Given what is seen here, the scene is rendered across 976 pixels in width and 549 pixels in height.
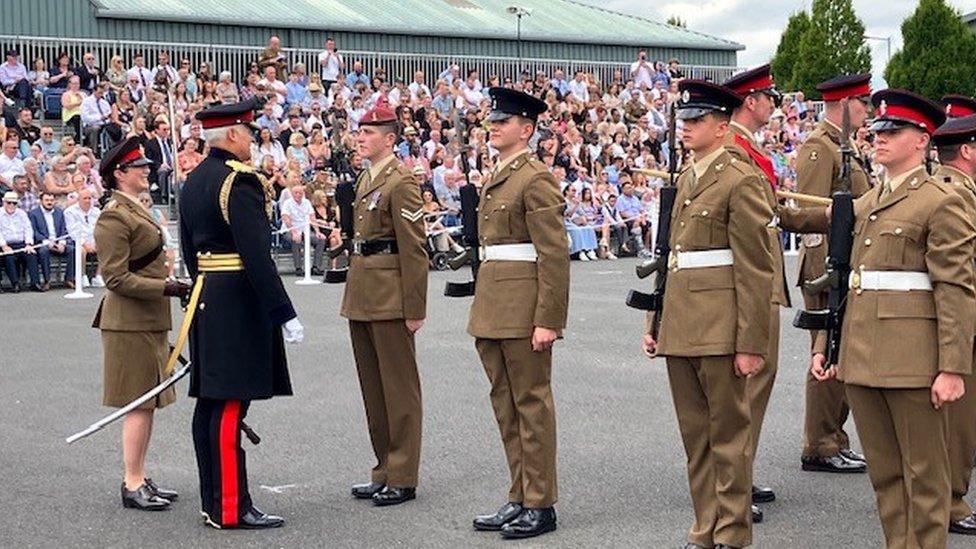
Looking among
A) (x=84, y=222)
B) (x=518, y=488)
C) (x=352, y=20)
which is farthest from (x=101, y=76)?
(x=518, y=488)

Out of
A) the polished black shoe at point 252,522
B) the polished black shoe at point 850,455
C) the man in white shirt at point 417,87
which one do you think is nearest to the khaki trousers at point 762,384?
the polished black shoe at point 850,455

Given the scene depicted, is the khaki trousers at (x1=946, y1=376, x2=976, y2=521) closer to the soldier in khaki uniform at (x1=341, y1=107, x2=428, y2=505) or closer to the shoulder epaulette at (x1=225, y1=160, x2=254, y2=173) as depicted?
the soldier in khaki uniform at (x1=341, y1=107, x2=428, y2=505)

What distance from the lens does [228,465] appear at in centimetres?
736

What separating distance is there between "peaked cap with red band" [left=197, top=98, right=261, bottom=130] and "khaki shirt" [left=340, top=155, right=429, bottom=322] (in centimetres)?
89

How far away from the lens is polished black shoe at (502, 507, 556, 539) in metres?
7.13

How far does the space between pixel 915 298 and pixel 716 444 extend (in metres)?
1.15

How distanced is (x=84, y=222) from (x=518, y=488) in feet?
48.8

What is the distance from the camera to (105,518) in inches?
298

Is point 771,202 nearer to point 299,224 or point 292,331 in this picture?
point 292,331

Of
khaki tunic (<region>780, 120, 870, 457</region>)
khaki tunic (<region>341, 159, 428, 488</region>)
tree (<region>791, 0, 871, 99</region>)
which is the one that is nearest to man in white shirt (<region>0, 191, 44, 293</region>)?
khaki tunic (<region>341, 159, 428, 488</region>)

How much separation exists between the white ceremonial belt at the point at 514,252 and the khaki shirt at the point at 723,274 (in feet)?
2.86

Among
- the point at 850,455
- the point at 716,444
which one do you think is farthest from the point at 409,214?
the point at 850,455

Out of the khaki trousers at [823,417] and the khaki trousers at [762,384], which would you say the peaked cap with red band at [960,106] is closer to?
the khaki trousers at [823,417]

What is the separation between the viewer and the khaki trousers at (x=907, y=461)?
234 inches
